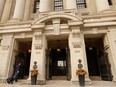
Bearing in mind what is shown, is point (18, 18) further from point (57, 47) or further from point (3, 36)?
point (57, 47)

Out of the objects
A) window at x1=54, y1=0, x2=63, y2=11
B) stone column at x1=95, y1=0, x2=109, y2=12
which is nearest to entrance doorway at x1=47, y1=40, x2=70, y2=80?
stone column at x1=95, y1=0, x2=109, y2=12

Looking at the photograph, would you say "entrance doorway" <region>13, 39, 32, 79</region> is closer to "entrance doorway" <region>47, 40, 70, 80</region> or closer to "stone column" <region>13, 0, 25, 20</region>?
"entrance doorway" <region>47, 40, 70, 80</region>

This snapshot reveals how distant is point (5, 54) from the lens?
11.4 metres

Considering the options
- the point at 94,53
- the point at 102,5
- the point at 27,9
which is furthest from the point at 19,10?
the point at 94,53

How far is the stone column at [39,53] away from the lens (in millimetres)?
9992

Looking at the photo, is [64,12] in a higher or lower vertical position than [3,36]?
higher

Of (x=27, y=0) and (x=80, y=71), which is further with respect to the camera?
(x=27, y=0)

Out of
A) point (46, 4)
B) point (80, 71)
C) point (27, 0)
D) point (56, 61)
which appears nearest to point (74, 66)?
point (80, 71)

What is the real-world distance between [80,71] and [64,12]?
5.90m

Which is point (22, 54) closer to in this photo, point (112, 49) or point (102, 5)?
point (112, 49)

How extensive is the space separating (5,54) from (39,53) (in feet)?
11.1

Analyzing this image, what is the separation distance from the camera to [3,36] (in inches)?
481

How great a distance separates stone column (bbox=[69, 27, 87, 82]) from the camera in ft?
32.1

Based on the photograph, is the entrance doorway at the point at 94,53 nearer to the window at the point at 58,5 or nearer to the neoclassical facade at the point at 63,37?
the neoclassical facade at the point at 63,37
